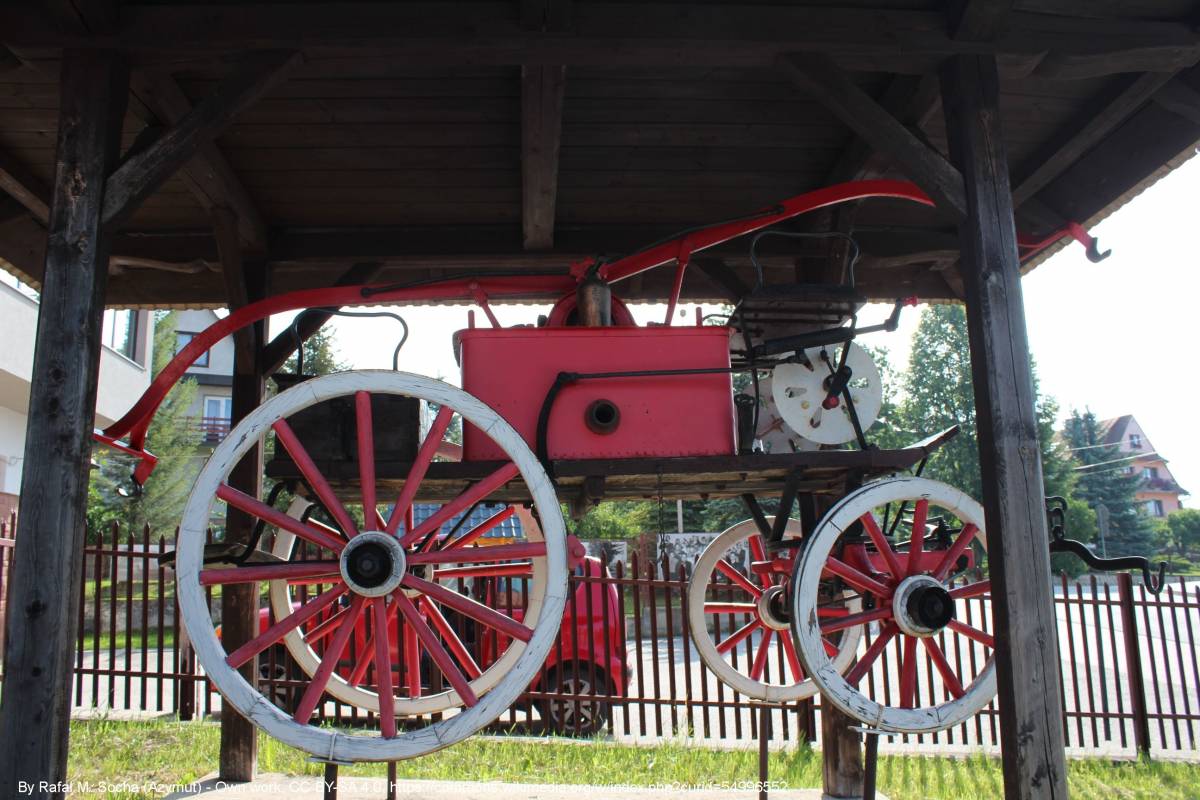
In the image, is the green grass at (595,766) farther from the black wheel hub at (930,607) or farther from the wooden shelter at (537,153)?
the black wheel hub at (930,607)

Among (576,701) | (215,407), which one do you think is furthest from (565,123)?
(215,407)

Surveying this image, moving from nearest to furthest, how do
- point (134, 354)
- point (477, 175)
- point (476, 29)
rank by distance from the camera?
point (476, 29)
point (477, 175)
point (134, 354)

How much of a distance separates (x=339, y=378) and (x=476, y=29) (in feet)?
5.10

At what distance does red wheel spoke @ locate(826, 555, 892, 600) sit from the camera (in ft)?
12.7

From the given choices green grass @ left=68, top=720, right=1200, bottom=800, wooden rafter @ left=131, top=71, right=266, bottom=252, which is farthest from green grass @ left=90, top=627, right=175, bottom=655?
wooden rafter @ left=131, top=71, right=266, bottom=252

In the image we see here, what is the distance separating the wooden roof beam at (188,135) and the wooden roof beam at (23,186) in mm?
1829

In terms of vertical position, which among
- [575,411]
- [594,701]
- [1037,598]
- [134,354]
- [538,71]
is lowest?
[594,701]

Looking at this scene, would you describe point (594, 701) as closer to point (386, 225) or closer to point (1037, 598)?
point (386, 225)

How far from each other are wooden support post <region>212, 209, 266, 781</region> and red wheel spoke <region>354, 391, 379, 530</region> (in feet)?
6.37

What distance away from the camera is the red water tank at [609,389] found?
12.5 ft

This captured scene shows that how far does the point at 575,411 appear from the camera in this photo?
3.85 m

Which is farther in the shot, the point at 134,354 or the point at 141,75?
the point at 134,354

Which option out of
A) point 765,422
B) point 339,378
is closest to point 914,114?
point 765,422

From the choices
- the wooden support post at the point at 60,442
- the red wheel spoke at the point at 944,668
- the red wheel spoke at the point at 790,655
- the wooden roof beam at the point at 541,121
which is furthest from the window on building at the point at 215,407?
the red wheel spoke at the point at 944,668
